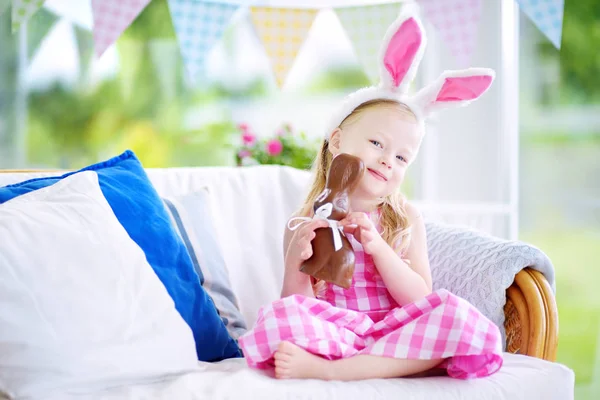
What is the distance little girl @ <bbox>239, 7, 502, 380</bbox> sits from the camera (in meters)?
1.25

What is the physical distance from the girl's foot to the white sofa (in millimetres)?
24

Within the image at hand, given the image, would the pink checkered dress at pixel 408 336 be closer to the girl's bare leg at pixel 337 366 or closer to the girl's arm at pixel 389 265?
the girl's bare leg at pixel 337 366

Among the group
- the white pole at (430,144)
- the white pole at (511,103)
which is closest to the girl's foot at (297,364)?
the white pole at (511,103)

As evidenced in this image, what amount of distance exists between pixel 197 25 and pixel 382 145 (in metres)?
1.54

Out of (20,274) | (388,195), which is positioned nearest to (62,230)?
(20,274)

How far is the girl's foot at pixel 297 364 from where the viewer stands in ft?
4.04

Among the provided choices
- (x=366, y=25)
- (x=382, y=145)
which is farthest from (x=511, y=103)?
(x=382, y=145)

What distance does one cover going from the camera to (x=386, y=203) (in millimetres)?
1679

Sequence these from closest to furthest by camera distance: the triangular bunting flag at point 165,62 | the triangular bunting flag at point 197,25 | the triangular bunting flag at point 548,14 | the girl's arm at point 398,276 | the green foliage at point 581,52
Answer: the girl's arm at point 398,276
the triangular bunting flag at point 548,14
the green foliage at point 581,52
the triangular bunting flag at point 197,25
the triangular bunting flag at point 165,62

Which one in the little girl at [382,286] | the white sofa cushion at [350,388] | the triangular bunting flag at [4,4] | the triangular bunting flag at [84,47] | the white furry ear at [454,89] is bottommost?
the white sofa cushion at [350,388]

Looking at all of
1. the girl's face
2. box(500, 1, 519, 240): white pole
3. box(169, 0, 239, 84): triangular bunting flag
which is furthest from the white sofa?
box(500, 1, 519, 240): white pole

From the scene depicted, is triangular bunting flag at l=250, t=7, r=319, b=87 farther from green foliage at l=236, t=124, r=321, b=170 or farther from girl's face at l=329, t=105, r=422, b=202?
girl's face at l=329, t=105, r=422, b=202

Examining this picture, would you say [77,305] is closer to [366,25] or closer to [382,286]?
[382,286]

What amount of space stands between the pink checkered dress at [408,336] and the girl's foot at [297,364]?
0.02m
